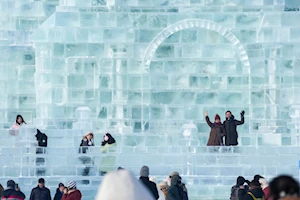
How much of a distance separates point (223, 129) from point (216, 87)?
15.3 feet

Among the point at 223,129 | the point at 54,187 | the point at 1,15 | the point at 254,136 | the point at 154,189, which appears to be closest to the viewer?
the point at 154,189

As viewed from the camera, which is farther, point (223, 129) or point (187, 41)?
point (187, 41)

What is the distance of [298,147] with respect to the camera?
2517 cm

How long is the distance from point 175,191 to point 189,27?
554 inches

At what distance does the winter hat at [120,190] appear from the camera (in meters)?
5.38

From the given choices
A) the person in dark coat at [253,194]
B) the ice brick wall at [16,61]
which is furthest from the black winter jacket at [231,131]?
the person in dark coat at [253,194]

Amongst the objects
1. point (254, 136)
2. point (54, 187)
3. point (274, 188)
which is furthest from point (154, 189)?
point (254, 136)

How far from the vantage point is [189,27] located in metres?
30.0

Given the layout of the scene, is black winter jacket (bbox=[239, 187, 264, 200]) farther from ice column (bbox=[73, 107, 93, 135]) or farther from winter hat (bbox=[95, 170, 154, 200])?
ice column (bbox=[73, 107, 93, 135])

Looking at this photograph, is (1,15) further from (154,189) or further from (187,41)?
(154,189)

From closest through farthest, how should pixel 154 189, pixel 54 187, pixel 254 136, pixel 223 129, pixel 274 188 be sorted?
pixel 274 188, pixel 154 189, pixel 54 187, pixel 223 129, pixel 254 136

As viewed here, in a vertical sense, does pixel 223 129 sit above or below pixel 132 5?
below

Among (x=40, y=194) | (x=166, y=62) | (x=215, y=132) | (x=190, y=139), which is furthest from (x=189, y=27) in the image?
(x=40, y=194)

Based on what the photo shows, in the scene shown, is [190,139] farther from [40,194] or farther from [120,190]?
[120,190]
